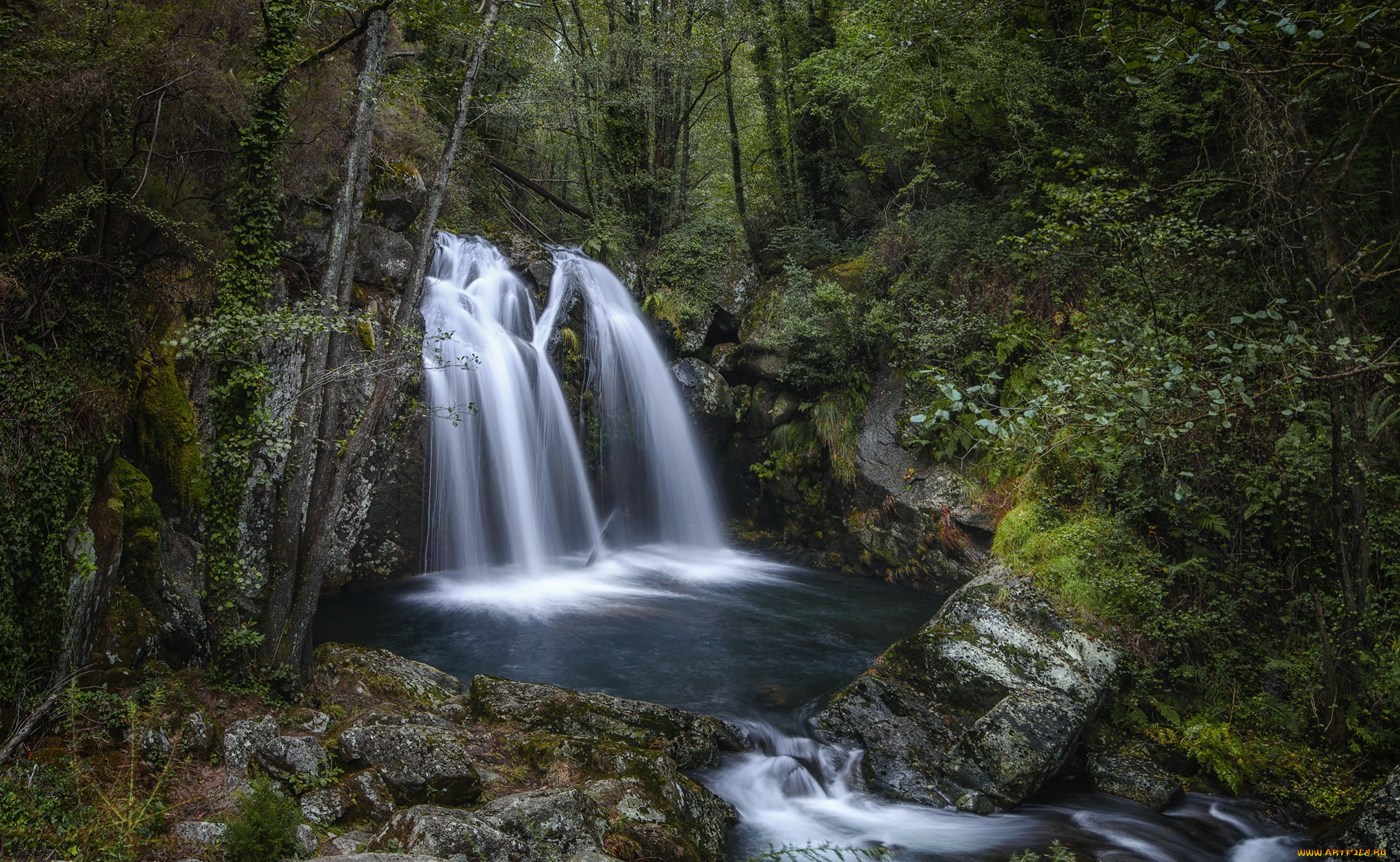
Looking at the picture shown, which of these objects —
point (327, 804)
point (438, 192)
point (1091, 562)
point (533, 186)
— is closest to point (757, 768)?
point (327, 804)

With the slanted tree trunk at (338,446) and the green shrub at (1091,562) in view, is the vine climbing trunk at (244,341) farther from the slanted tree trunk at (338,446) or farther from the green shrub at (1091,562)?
the green shrub at (1091,562)

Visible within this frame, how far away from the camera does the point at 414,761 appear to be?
5.07 meters

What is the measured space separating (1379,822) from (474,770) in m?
6.26

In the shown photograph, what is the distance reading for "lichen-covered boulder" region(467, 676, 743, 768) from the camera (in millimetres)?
6289

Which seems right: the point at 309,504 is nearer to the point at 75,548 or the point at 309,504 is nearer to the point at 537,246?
the point at 75,548

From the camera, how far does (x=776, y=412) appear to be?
568 inches

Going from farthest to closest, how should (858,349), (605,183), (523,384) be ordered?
(605,183), (858,349), (523,384)

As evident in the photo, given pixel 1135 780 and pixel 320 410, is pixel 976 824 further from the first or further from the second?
pixel 320 410

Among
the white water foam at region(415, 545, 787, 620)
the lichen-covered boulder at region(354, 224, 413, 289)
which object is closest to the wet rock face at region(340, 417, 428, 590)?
the white water foam at region(415, 545, 787, 620)

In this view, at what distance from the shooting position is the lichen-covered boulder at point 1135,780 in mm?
6070

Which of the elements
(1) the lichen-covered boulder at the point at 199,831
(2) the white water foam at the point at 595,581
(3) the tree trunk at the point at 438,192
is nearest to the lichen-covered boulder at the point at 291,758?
(1) the lichen-covered boulder at the point at 199,831

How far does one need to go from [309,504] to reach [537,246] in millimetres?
8941

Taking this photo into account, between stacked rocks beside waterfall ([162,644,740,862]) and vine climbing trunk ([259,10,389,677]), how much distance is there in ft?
2.88

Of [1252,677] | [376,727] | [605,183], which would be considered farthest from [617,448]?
[1252,677]
